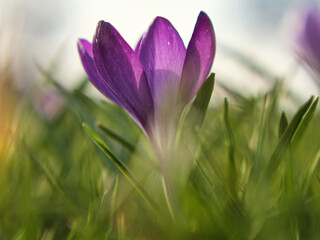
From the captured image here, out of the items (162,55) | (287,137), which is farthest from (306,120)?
(162,55)

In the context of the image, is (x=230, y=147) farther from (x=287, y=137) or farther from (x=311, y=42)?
(x=311, y=42)

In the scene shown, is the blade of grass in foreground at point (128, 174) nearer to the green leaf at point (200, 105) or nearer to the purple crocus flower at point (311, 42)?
the green leaf at point (200, 105)

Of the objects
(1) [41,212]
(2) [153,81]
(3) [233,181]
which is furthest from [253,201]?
(1) [41,212]

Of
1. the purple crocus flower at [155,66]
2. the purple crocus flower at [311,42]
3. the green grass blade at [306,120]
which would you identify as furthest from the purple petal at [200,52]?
the purple crocus flower at [311,42]

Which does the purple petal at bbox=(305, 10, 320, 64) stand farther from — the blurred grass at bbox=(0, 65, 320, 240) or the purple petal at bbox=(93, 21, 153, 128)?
the purple petal at bbox=(93, 21, 153, 128)

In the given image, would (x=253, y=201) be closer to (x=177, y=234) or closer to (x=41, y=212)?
(x=177, y=234)

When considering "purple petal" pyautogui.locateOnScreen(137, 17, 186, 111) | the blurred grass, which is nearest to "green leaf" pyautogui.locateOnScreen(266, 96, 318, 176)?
the blurred grass
